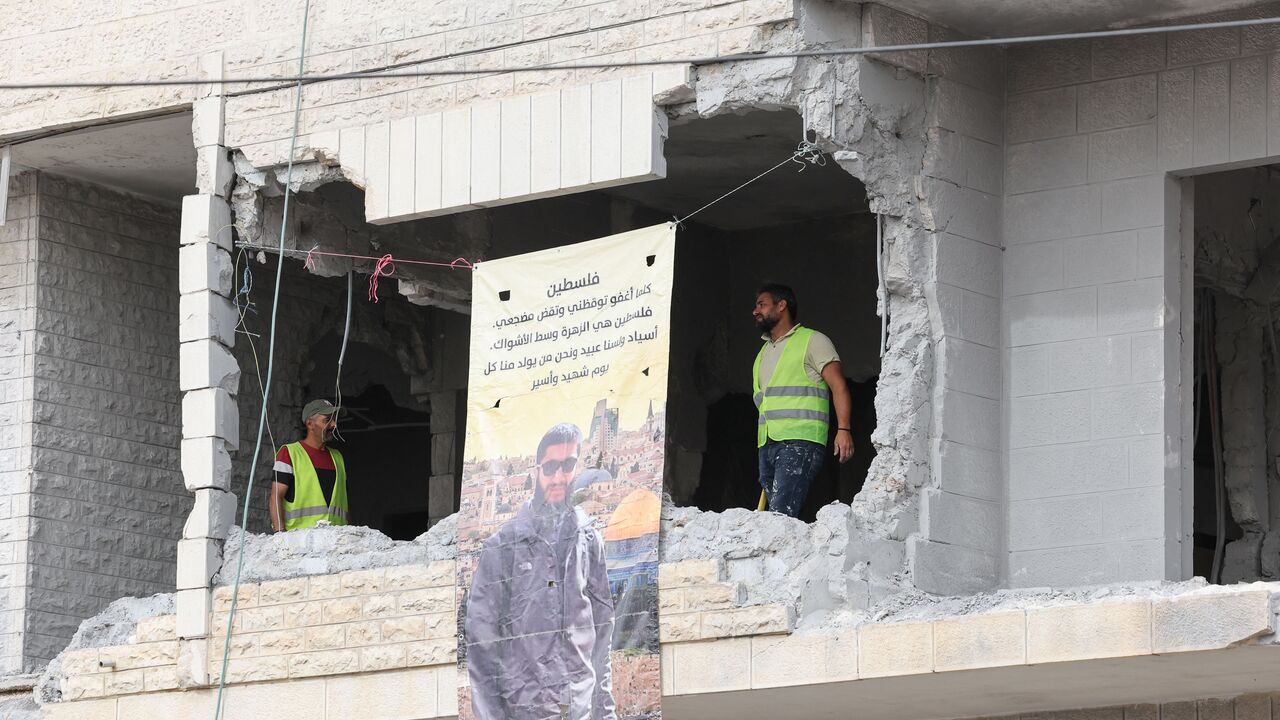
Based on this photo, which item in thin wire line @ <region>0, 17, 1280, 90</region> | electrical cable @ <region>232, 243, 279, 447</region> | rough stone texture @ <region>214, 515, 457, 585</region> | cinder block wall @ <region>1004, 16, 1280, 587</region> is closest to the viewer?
thin wire line @ <region>0, 17, 1280, 90</region>

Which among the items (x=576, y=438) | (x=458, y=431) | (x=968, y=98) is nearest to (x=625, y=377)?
(x=576, y=438)

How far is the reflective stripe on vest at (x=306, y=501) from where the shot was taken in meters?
15.3

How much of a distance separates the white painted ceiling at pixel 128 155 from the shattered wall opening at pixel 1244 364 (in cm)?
704

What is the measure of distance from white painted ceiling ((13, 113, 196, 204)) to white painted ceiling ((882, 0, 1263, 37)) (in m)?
5.35

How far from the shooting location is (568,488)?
42.6 ft

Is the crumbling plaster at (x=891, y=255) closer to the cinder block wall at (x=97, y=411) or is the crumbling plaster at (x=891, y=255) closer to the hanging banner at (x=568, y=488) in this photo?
the hanging banner at (x=568, y=488)

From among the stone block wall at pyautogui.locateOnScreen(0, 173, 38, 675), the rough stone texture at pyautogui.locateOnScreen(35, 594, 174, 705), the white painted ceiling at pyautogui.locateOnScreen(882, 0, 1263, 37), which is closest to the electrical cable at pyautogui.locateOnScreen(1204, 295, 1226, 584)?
the white painted ceiling at pyautogui.locateOnScreen(882, 0, 1263, 37)

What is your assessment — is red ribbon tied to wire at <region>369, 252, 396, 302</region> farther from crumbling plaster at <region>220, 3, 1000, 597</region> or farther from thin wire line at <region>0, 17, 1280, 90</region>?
crumbling plaster at <region>220, 3, 1000, 597</region>

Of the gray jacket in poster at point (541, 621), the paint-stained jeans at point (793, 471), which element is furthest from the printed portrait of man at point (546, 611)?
the paint-stained jeans at point (793, 471)

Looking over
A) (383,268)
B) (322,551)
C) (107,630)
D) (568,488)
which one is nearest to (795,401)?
(568,488)

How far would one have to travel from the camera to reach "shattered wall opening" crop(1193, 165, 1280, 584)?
15.0m

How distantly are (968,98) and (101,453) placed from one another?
7175 millimetres

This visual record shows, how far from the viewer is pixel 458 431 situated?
18.0 m

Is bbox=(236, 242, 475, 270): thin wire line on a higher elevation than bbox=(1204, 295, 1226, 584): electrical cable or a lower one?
higher
